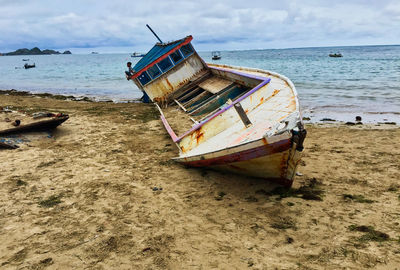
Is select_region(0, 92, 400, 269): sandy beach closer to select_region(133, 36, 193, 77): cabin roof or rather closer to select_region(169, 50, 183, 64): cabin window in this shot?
select_region(133, 36, 193, 77): cabin roof

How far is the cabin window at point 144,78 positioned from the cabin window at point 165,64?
79cm

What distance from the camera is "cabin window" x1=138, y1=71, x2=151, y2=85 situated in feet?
43.8

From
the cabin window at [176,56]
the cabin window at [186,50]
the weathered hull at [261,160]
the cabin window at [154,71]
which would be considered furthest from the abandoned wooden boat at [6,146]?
the cabin window at [186,50]

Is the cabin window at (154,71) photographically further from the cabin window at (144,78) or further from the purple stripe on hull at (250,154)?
the purple stripe on hull at (250,154)

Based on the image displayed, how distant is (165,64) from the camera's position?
13.6 metres

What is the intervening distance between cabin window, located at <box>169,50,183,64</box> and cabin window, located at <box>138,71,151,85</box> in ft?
4.92

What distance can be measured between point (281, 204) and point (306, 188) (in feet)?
3.13

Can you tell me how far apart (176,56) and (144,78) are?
6.18 ft

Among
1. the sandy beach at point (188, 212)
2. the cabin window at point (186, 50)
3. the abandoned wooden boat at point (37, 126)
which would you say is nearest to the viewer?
the sandy beach at point (188, 212)

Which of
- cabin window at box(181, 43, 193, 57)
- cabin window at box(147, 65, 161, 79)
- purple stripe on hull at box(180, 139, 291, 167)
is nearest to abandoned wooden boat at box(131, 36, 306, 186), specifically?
purple stripe on hull at box(180, 139, 291, 167)

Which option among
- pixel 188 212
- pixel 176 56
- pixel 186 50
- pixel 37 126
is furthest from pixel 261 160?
pixel 186 50

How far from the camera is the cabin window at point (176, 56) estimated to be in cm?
1354

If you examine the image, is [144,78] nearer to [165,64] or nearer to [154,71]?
[154,71]

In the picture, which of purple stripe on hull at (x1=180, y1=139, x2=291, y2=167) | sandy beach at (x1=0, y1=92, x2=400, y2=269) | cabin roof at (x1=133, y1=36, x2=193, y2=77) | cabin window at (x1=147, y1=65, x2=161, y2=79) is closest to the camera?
sandy beach at (x1=0, y1=92, x2=400, y2=269)
